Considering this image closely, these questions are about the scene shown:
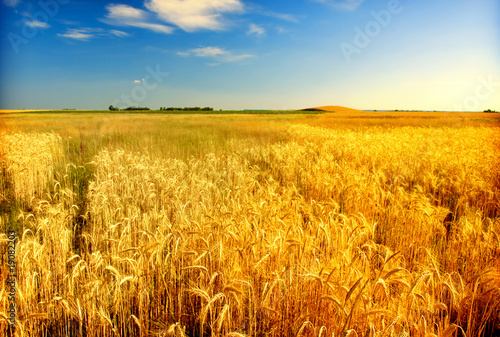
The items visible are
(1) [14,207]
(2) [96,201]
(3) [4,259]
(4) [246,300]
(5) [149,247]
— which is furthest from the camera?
(1) [14,207]

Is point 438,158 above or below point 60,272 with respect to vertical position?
above

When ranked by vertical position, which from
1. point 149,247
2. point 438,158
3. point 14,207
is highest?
point 438,158

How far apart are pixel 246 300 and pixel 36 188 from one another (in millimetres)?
6185

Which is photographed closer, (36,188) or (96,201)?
(96,201)

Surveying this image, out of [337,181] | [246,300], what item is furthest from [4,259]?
[337,181]

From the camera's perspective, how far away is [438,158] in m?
7.60

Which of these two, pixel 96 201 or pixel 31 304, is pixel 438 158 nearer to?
pixel 96 201

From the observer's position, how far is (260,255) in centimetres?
262

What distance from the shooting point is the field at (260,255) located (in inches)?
75.8

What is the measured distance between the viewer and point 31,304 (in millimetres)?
2303

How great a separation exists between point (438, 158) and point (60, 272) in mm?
8833

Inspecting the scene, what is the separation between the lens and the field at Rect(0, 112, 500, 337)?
1.93 meters

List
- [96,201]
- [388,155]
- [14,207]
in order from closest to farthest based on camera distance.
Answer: [96,201]
[14,207]
[388,155]

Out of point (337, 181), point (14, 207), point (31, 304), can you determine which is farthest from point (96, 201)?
point (337, 181)
